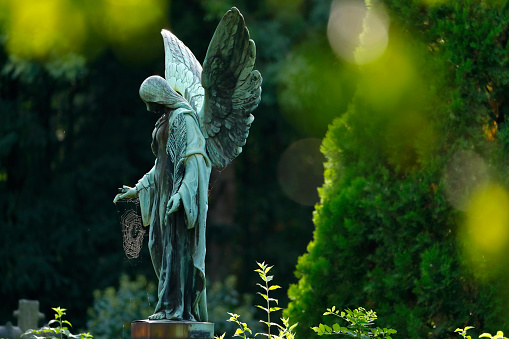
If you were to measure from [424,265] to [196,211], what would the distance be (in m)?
2.12

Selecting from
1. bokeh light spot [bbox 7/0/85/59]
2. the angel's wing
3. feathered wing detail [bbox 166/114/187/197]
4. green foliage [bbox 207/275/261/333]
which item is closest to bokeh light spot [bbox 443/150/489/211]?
the angel's wing

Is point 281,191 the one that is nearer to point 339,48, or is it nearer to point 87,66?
point 339,48

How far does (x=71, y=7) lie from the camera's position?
13719mm

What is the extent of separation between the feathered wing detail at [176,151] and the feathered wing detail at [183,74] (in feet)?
1.30

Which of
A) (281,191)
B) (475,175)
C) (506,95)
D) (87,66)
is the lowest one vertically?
(475,175)

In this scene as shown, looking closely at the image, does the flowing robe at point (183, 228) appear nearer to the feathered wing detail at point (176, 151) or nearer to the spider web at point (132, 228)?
the feathered wing detail at point (176, 151)

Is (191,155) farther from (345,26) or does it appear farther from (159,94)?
(345,26)

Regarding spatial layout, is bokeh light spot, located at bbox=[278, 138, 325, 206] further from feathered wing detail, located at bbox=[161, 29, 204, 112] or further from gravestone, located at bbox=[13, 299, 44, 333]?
feathered wing detail, located at bbox=[161, 29, 204, 112]

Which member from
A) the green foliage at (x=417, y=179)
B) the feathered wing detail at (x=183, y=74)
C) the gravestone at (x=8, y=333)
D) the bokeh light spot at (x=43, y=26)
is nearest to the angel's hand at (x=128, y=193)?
the feathered wing detail at (x=183, y=74)

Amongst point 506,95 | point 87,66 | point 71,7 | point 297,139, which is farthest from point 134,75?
point 506,95

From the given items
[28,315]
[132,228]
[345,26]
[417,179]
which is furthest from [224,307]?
[132,228]

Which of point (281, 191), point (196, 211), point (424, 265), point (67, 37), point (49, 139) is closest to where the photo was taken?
point (196, 211)

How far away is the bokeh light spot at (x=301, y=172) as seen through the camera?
15.9m

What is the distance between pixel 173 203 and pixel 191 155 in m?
0.35
